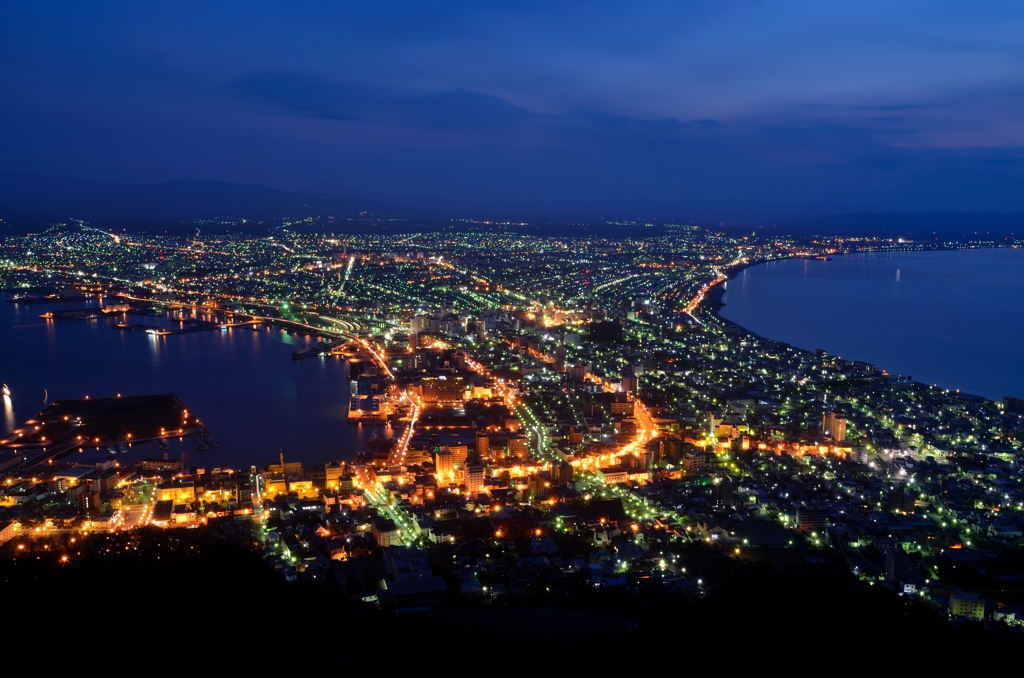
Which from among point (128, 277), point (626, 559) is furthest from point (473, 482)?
point (128, 277)

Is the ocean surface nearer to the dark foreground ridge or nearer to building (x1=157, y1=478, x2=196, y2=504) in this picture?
the dark foreground ridge

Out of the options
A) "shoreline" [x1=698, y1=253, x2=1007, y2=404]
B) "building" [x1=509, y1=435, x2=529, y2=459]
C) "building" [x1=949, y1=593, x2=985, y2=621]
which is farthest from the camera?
"shoreline" [x1=698, y1=253, x2=1007, y2=404]

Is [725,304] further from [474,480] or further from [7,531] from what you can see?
[7,531]

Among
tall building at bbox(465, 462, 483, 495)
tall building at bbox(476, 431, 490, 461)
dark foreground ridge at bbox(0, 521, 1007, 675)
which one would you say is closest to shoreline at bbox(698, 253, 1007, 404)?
tall building at bbox(476, 431, 490, 461)

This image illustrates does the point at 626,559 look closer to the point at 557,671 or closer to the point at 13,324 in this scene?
the point at 557,671

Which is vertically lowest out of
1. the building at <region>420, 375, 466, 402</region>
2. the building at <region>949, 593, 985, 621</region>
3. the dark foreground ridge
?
the building at <region>420, 375, 466, 402</region>

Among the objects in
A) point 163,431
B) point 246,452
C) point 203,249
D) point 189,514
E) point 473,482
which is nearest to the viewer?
point 189,514
